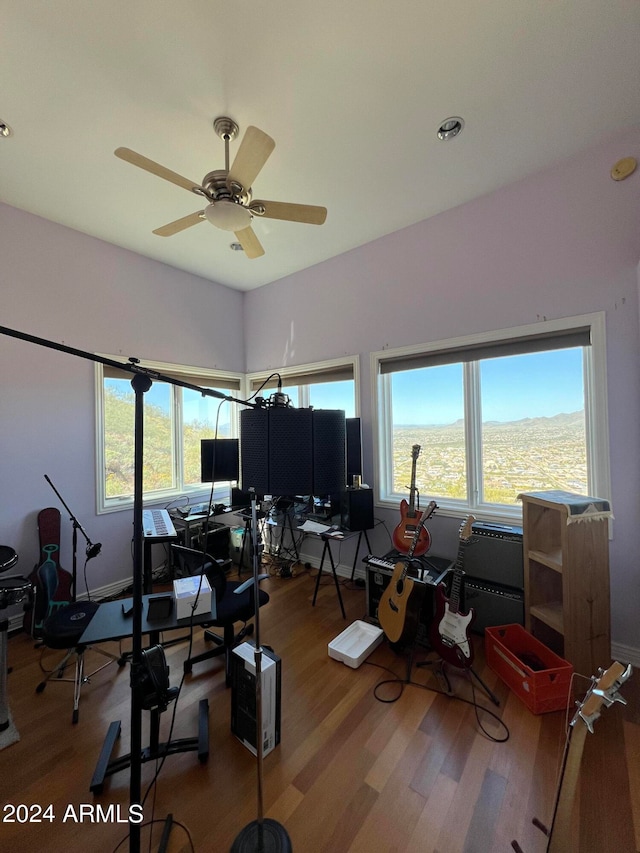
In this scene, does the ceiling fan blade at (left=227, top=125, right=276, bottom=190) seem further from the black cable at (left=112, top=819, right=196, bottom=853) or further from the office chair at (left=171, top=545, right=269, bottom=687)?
the black cable at (left=112, top=819, right=196, bottom=853)

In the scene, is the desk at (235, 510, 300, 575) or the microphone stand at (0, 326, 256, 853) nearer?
the microphone stand at (0, 326, 256, 853)

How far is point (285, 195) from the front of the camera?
8.11 feet

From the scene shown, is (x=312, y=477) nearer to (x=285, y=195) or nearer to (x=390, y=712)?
(x=390, y=712)

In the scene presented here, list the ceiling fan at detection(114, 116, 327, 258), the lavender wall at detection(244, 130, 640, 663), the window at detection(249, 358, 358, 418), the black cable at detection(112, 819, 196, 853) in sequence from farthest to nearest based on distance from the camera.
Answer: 1. the window at detection(249, 358, 358, 418)
2. the lavender wall at detection(244, 130, 640, 663)
3. the ceiling fan at detection(114, 116, 327, 258)
4. the black cable at detection(112, 819, 196, 853)

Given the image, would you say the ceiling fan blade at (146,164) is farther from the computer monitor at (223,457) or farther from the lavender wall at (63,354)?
the computer monitor at (223,457)

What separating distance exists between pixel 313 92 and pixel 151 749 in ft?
10.9

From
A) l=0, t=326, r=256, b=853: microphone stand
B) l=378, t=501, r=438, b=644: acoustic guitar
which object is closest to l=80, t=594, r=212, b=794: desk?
l=0, t=326, r=256, b=853: microphone stand

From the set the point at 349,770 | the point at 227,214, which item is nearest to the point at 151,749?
the point at 349,770

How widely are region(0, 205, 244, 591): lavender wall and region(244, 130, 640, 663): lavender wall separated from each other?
6.06 feet

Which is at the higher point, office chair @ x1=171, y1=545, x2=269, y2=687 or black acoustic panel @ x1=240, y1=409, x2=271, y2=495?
black acoustic panel @ x1=240, y1=409, x2=271, y2=495

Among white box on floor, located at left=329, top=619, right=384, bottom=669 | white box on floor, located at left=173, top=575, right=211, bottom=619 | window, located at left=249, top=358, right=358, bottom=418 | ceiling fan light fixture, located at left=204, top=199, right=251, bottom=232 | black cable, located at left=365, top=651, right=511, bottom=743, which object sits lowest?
black cable, located at left=365, top=651, right=511, bottom=743

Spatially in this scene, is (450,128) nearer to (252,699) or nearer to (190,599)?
(190,599)

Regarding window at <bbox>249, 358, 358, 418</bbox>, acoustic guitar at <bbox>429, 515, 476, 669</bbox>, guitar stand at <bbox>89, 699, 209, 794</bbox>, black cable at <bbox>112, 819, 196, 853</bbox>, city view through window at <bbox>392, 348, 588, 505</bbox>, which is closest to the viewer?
black cable at <bbox>112, 819, 196, 853</bbox>

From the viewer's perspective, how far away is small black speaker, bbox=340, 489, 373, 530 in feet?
9.26
